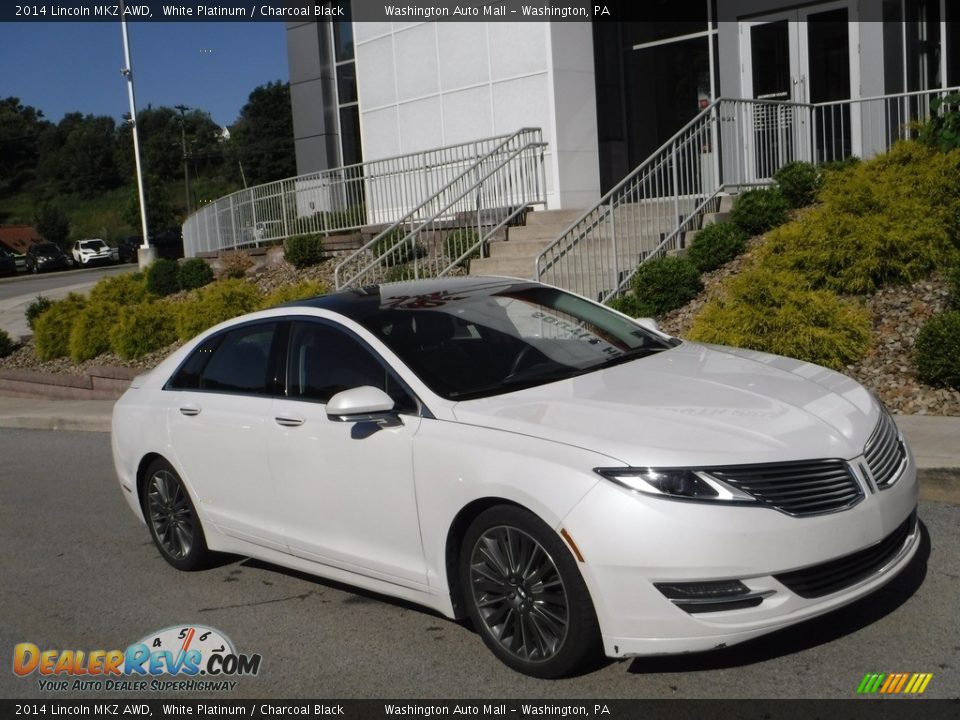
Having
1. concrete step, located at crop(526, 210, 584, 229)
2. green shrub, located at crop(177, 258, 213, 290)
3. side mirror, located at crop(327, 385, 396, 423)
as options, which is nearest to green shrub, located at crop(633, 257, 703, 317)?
concrete step, located at crop(526, 210, 584, 229)

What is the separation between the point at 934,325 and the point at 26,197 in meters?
129

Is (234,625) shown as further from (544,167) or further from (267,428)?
(544,167)

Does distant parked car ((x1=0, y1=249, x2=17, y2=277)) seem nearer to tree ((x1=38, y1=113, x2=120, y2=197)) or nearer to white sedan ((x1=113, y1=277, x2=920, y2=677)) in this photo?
white sedan ((x1=113, y1=277, x2=920, y2=677))

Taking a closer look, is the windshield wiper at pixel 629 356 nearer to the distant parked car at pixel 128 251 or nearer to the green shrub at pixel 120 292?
the green shrub at pixel 120 292

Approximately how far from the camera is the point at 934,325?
8.33 meters

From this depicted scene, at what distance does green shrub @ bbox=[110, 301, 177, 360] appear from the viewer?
16.5m

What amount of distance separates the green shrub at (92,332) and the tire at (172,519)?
11270mm

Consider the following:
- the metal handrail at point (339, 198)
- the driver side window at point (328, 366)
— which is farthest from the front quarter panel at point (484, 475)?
the metal handrail at point (339, 198)

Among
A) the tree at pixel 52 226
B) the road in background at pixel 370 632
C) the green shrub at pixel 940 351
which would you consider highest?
the tree at pixel 52 226

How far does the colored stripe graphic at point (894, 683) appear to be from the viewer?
161 inches

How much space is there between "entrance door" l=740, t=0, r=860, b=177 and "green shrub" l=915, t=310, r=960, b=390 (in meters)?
5.92

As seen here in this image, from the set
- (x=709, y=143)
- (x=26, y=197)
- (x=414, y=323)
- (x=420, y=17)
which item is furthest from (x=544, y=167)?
(x=26, y=197)

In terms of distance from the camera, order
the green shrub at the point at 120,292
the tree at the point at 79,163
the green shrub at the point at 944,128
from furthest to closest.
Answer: the tree at the point at 79,163 < the green shrub at the point at 120,292 < the green shrub at the point at 944,128

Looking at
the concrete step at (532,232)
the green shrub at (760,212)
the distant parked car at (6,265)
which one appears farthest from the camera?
the distant parked car at (6,265)
